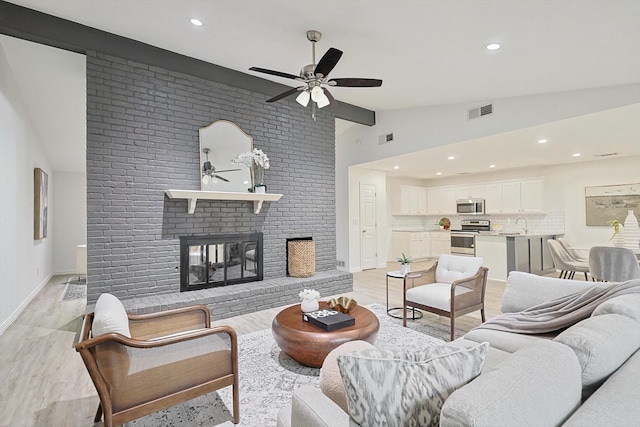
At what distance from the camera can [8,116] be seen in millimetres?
3807

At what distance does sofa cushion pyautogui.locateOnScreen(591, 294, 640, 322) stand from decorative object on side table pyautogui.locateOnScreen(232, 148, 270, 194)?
384 cm

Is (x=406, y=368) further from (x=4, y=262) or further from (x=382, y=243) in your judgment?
(x=382, y=243)

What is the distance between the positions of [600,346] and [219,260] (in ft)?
13.3

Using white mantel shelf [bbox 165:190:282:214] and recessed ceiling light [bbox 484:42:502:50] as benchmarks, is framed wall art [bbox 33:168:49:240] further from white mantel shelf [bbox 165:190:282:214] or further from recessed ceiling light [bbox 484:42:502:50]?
recessed ceiling light [bbox 484:42:502:50]

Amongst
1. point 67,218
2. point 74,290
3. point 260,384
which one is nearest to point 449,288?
point 260,384

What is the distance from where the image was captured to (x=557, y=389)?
3.05ft

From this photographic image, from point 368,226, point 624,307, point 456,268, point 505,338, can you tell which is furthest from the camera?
point 368,226

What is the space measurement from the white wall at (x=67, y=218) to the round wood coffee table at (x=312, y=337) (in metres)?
7.12

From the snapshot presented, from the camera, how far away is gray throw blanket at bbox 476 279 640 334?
1937mm

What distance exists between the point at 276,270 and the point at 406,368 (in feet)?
13.4

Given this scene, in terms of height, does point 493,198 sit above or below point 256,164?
below

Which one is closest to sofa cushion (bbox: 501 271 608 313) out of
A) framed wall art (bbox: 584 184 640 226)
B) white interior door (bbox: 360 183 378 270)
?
white interior door (bbox: 360 183 378 270)

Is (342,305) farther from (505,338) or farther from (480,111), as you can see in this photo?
(480,111)

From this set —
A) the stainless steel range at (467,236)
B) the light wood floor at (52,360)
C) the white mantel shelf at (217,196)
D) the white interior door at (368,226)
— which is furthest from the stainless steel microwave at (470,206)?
the white mantel shelf at (217,196)
